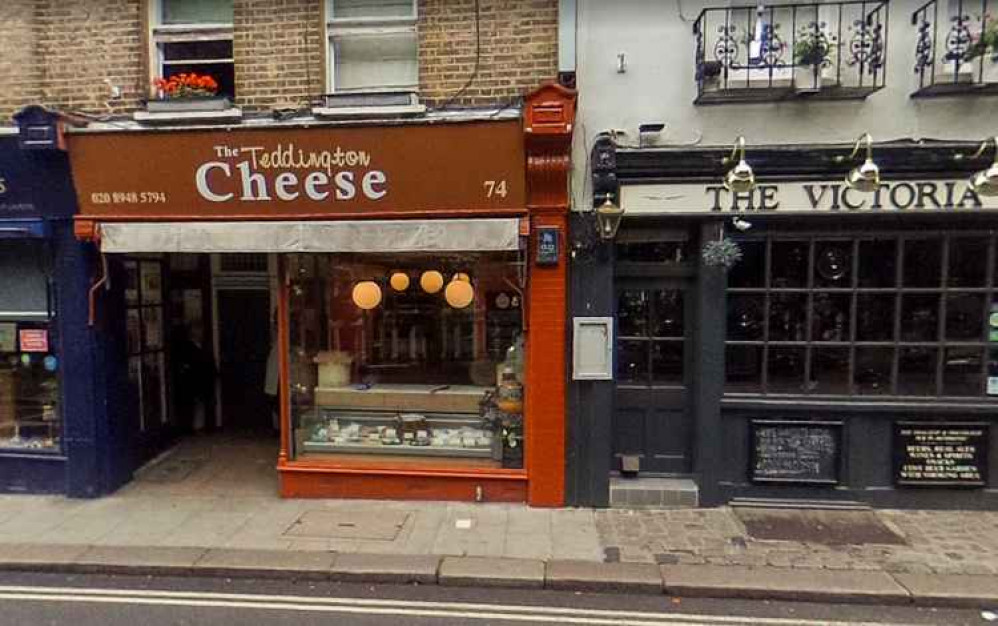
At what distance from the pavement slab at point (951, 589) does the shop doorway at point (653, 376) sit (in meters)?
2.14

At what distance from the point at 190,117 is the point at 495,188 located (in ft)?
10.1

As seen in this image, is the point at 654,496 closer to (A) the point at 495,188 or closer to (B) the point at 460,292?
(B) the point at 460,292

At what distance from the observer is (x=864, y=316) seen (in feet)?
19.8

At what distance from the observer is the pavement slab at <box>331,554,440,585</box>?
4727mm

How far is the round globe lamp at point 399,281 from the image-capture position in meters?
6.54

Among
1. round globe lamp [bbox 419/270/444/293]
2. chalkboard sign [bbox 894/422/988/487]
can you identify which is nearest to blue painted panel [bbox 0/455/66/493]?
round globe lamp [bbox 419/270/444/293]

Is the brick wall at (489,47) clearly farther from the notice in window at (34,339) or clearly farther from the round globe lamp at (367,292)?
the notice in window at (34,339)

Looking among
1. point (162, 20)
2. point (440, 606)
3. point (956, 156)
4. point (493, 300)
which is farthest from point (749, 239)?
point (162, 20)

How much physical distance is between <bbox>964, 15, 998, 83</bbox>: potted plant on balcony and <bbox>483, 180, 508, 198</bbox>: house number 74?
426 cm

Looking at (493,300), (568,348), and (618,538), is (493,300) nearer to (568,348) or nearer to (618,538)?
(568,348)

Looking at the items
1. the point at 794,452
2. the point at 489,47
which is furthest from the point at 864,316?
the point at 489,47

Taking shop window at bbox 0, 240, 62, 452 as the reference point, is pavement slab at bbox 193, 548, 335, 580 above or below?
below

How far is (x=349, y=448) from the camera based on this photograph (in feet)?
21.5

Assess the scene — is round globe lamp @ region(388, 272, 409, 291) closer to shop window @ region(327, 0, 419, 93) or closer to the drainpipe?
shop window @ region(327, 0, 419, 93)
